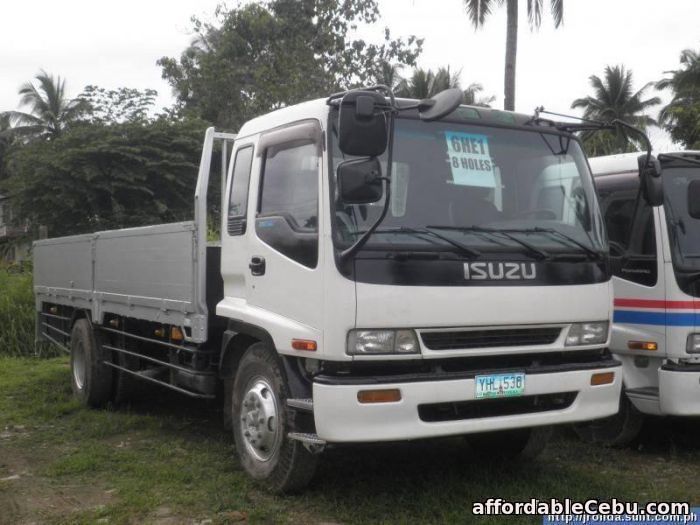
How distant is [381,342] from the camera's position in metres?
4.62

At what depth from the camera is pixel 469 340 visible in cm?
486

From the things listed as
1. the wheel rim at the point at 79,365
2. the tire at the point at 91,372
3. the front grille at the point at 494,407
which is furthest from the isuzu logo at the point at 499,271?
the wheel rim at the point at 79,365

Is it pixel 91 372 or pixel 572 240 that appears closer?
pixel 572 240

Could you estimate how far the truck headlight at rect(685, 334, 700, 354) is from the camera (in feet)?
19.4

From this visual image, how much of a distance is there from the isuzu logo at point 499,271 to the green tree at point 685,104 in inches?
603

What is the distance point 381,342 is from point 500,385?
2.53 feet

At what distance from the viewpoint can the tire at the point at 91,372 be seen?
824cm

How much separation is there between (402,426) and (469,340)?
67 cm

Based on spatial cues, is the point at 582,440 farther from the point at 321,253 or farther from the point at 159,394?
the point at 159,394

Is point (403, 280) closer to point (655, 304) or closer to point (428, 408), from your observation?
point (428, 408)

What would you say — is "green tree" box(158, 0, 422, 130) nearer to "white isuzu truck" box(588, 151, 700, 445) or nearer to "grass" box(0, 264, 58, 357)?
"grass" box(0, 264, 58, 357)

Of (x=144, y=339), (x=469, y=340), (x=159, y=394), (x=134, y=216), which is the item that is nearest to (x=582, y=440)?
(x=469, y=340)

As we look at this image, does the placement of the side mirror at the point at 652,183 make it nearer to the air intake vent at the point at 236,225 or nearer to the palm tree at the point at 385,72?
the air intake vent at the point at 236,225

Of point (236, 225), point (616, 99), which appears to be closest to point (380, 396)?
point (236, 225)
